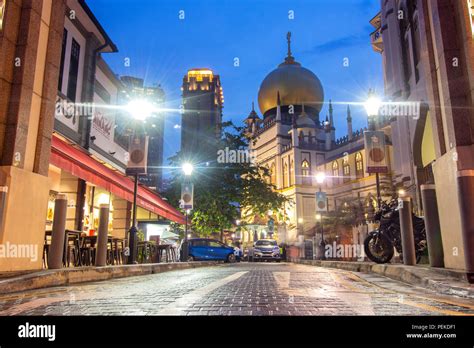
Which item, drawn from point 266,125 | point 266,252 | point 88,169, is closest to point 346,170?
point 266,125

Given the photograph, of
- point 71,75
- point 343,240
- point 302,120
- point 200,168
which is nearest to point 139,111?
point 71,75

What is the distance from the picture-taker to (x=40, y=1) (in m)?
8.23

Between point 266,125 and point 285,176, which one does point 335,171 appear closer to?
point 285,176

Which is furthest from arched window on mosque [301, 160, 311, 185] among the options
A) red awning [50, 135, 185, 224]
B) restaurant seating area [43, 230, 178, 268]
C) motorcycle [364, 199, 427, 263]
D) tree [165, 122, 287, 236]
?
motorcycle [364, 199, 427, 263]

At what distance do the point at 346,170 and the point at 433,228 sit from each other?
4765cm

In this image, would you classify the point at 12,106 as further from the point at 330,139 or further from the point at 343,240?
the point at 330,139

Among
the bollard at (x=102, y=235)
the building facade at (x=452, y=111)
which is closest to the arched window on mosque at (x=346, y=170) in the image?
the building facade at (x=452, y=111)

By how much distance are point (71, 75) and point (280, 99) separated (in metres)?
51.2

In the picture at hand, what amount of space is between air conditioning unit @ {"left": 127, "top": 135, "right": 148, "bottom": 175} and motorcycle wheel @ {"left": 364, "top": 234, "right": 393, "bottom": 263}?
6.95 metres

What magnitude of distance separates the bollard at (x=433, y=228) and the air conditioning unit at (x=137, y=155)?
7.84 meters

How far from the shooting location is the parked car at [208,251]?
2502 centimetres

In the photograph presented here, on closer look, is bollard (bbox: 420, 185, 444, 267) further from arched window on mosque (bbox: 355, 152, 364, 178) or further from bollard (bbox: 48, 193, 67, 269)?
arched window on mosque (bbox: 355, 152, 364, 178)

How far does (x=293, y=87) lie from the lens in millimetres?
62625
